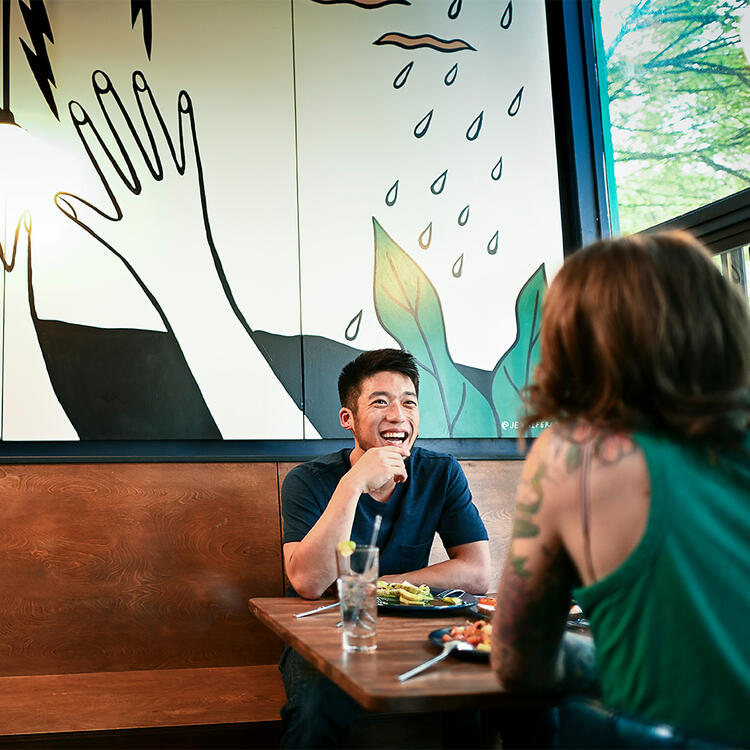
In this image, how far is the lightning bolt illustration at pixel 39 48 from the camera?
9.24 feet

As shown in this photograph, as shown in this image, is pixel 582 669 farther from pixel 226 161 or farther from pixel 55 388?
pixel 226 161

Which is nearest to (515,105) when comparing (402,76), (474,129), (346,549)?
(474,129)

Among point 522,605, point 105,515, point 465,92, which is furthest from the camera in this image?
point 465,92

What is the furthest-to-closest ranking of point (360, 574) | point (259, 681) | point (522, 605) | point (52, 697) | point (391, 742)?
point (259, 681) → point (52, 697) → point (391, 742) → point (360, 574) → point (522, 605)

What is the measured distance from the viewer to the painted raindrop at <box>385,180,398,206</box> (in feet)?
10.2

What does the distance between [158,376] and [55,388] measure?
324mm

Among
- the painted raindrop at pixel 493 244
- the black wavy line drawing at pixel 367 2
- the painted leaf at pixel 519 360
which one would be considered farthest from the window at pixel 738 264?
the black wavy line drawing at pixel 367 2

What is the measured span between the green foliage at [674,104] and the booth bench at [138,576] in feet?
5.45

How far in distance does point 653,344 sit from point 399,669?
0.59 metres

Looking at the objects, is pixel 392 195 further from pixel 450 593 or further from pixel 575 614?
pixel 575 614

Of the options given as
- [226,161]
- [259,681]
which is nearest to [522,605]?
[259,681]

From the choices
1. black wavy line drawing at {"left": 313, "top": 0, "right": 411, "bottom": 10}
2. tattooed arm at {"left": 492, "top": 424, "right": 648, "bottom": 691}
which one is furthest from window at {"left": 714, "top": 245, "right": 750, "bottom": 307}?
tattooed arm at {"left": 492, "top": 424, "right": 648, "bottom": 691}

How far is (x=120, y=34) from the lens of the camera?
2912 mm

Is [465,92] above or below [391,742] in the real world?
above
